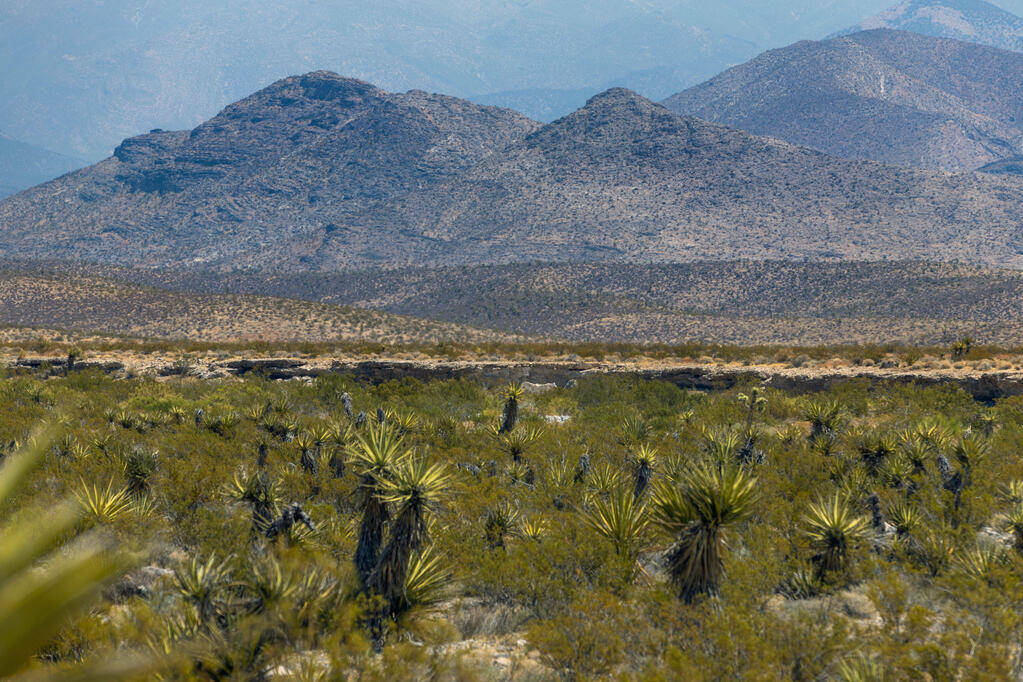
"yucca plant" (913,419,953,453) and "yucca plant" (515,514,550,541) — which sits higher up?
"yucca plant" (913,419,953,453)

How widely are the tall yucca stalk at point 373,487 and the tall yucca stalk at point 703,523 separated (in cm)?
358

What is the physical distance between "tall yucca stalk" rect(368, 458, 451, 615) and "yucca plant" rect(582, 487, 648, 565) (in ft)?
8.34

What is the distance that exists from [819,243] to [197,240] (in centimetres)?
12594

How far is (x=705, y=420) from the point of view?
77.7 feet

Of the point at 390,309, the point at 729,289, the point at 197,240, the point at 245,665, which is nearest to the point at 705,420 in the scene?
the point at 245,665

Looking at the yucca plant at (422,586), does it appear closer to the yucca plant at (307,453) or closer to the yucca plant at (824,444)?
the yucca plant at (307,453)

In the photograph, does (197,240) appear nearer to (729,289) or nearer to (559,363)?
(729,289)

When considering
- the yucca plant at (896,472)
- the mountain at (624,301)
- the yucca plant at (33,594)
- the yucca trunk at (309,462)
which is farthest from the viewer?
the mountain at (624,301)

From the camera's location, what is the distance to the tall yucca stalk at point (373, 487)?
30.1 feet

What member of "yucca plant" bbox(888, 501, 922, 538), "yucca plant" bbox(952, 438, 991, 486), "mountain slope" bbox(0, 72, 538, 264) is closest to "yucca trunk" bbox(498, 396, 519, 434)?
"yucca plant" bbox(888, 501, 922, 538)

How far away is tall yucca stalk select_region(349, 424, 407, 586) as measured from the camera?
9.16 m

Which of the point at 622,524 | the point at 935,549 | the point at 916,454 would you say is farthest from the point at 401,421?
the point at 935,549

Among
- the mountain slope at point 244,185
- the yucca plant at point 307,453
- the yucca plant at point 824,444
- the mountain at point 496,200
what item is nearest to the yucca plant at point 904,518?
the yucca plant at point 824,444

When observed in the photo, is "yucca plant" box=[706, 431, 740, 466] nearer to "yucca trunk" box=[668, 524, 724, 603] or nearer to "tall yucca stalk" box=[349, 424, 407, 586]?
"yucca trunk" box=[668, 524, 724, 603]
